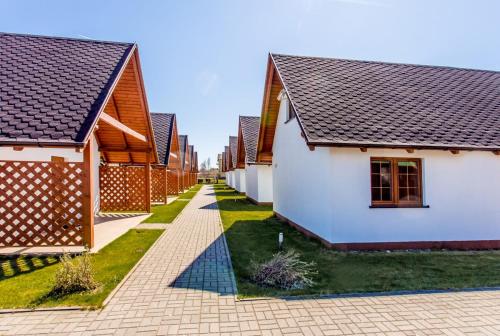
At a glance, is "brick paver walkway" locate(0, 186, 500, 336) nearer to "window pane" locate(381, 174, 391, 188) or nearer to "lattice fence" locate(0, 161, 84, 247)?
"lattice fence" locate(0, 161, 84, 247)

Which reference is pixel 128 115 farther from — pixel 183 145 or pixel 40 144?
pixel 183 145

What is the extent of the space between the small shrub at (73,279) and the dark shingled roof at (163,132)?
46.8ft

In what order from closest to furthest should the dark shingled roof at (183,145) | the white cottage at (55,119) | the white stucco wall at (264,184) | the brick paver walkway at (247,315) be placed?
the brick paver walkway at (247,315), the white cottage at (55,119), the white stucco wall at (264,184), the dark shingled roof at (183,145)

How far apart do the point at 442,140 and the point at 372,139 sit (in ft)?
6.60

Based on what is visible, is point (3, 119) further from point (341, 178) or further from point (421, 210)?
point (421, 210)

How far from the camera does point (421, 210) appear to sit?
24.9ft

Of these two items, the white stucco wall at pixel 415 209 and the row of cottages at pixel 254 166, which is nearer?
the white stucco wall at pixel 415 209

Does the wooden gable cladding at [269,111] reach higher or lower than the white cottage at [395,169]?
higher

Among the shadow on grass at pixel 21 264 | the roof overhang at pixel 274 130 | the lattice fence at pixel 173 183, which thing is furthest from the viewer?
the lattice fence at pixel 173 183

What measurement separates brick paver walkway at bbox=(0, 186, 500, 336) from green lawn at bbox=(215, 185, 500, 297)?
1.17 feet

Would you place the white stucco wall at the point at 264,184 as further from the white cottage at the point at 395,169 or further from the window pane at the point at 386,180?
the window pane at the point at 386,180

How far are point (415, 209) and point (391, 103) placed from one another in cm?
335

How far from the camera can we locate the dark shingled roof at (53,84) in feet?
20.5

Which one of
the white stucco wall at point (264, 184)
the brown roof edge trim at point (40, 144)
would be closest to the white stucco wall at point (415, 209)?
the brown roof edge trim at point (40, 144)
